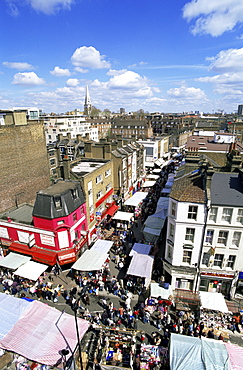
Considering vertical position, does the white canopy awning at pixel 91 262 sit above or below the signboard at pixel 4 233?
below

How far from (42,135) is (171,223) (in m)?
27.8

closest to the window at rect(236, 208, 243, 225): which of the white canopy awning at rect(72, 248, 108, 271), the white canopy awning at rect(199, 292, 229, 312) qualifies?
the white canopy awning at rect(199, 292, 229, 312)

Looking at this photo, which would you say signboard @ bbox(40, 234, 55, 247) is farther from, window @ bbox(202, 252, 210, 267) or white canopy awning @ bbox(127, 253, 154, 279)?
window @ bbox(202, 252, 210, 267)

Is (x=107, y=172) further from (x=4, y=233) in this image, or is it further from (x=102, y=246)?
(x=4, y=233)

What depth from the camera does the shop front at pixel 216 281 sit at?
20.5 m

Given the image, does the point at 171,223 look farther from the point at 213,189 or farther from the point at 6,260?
the point at 6,260

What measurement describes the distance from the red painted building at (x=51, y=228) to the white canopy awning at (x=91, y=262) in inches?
69.4

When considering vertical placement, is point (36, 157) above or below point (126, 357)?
above

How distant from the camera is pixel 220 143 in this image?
41.9m

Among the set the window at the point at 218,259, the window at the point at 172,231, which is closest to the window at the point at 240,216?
the window at the point at 218,259

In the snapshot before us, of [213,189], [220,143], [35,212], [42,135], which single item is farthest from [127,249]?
[220,143]

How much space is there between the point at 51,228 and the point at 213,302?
56.8 ft

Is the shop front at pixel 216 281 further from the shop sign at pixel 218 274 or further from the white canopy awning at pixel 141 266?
the white canopy awning at pixel 141 266

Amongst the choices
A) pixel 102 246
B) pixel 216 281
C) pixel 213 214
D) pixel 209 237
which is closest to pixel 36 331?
pixel 102 246
